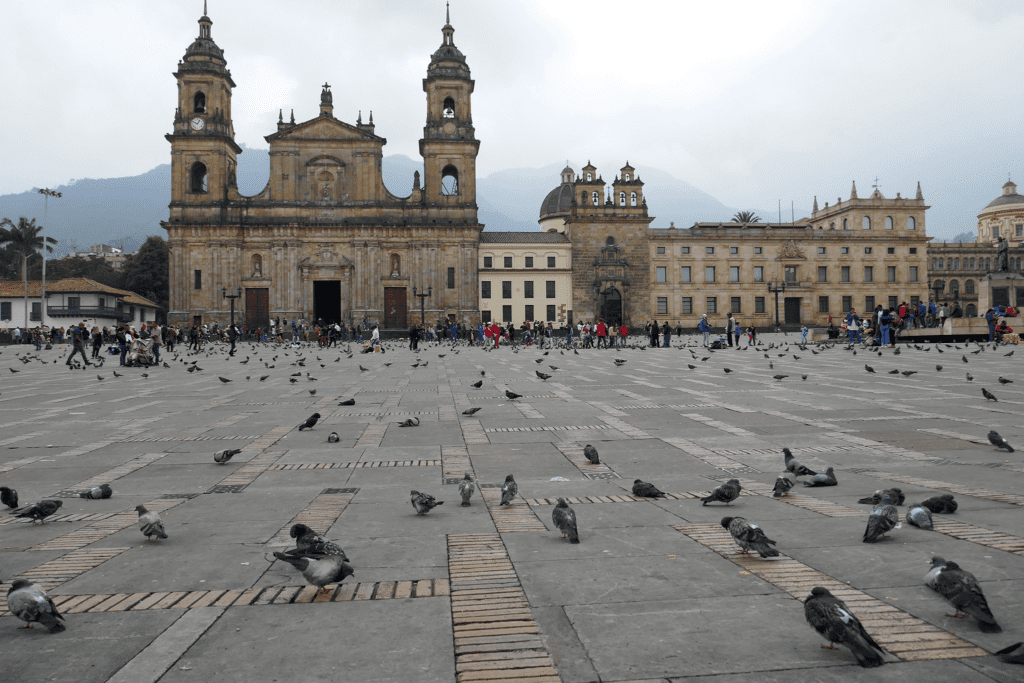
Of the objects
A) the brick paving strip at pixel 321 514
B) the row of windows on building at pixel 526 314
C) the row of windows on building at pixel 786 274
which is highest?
the row of windows on building at pixel 786 274

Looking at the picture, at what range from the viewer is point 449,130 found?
54531 mm

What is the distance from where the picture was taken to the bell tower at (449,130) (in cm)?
5422

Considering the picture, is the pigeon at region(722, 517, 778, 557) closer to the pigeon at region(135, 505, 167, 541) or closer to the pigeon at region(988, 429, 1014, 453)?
the pigeon at region(135, 505, 167, 541)

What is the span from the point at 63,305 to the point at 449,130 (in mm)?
33908

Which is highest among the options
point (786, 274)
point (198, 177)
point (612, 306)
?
point (198, 177)

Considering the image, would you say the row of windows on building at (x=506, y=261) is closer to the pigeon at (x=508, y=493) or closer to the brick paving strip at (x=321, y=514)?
the brick paving strip at (x=321, y=514)

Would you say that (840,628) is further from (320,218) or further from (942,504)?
(320,218)

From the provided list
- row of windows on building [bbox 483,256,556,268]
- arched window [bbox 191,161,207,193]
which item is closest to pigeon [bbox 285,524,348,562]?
arched window [bbox 191,161,207,193]

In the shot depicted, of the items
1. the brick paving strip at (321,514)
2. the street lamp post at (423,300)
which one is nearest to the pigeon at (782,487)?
the brick paving strip at (321,514)

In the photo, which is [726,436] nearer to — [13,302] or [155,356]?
[155,356]

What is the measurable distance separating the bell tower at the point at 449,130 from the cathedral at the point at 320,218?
8 cm

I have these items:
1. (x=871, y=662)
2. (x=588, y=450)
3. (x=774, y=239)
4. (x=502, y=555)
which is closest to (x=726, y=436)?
(x=588, y=450)

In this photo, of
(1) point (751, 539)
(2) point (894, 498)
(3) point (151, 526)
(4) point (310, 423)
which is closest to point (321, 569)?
(3) point (151, 526)

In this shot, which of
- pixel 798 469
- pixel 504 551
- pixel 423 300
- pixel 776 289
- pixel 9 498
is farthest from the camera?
pixel 776 289
